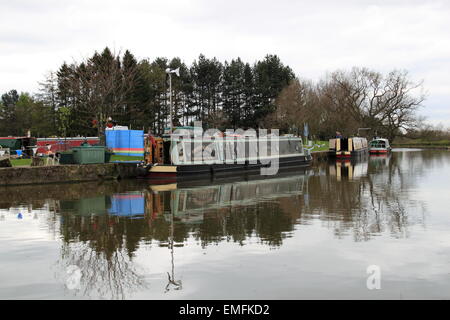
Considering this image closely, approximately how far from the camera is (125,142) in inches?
896

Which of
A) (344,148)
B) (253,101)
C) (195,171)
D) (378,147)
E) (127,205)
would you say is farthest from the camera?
(253,101)

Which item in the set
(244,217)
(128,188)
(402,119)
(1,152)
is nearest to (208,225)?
(244,217)

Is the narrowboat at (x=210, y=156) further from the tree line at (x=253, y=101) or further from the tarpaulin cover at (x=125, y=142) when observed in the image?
the tree line at (x=253, y=101)

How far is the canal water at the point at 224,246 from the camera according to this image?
6078mm

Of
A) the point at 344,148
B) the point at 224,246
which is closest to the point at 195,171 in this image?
the point at 224,246

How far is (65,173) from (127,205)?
22.7ft

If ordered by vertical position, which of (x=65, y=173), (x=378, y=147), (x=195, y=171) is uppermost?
(x=378, y=147)

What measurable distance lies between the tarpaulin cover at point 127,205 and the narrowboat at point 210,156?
16.2 ft

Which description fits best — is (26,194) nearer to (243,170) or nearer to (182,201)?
(182,201)

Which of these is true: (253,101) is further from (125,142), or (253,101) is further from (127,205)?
(127,205)

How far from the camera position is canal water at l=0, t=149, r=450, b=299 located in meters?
6.08

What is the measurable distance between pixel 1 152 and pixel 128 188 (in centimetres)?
988

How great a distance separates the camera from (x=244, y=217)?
11.5 meters

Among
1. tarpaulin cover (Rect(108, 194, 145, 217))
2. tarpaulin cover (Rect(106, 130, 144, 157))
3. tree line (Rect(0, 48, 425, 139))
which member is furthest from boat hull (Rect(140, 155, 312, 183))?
tree line (Rect(0, 48, 425, 139))
